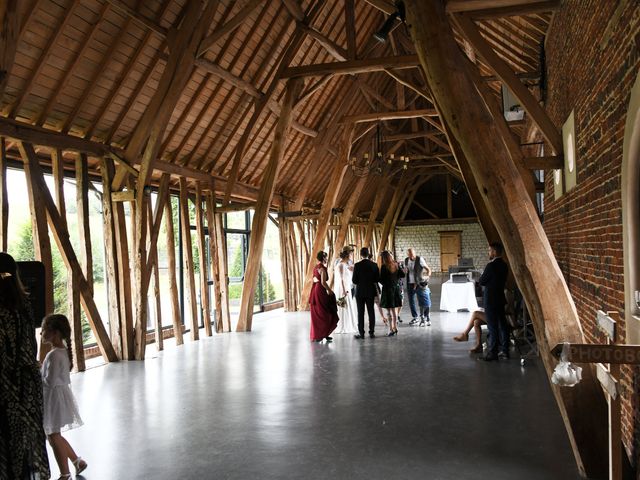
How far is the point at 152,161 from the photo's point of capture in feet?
25.9

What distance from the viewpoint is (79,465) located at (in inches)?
154

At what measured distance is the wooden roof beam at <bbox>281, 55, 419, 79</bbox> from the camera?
9.60 metres

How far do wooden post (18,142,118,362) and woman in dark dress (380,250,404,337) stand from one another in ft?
14.6

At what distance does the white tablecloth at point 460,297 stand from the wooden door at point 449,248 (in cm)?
1435

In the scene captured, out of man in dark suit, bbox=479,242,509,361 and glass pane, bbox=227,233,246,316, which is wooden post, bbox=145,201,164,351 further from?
man in dark suit, bbox=479,242,509,361

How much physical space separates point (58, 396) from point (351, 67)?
757 cm

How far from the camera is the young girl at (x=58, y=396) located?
12.5ft

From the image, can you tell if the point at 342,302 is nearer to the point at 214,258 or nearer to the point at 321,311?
the point at 321,311

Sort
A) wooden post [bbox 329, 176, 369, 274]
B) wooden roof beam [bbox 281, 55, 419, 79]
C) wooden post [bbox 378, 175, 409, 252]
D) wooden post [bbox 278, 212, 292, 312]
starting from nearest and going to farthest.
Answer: wooden roof beam [bbox 281, 55, 419, 79]
wooden post [bbox 278, 212, 292, 312]
wooden post [bbox 329, 176, 369, 274]
wooden post [bbox 378, 175, 409, 252]

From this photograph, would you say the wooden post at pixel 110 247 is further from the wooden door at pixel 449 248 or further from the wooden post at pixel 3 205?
the wooden door at pixel 449 248

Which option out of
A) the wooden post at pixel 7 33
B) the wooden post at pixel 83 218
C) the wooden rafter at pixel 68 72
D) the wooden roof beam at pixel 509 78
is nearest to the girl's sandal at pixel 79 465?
the wooden post at pixel 7 33

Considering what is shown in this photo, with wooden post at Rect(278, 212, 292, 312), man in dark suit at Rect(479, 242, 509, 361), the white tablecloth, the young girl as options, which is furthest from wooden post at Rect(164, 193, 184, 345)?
the white tablecloth

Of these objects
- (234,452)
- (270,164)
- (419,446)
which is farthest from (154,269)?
(419,446)

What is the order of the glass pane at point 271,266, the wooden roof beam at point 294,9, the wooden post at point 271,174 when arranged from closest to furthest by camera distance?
the wooden roof beam at point 294,9
the wooden post at point 271,174
the glass pane at point 271,266
